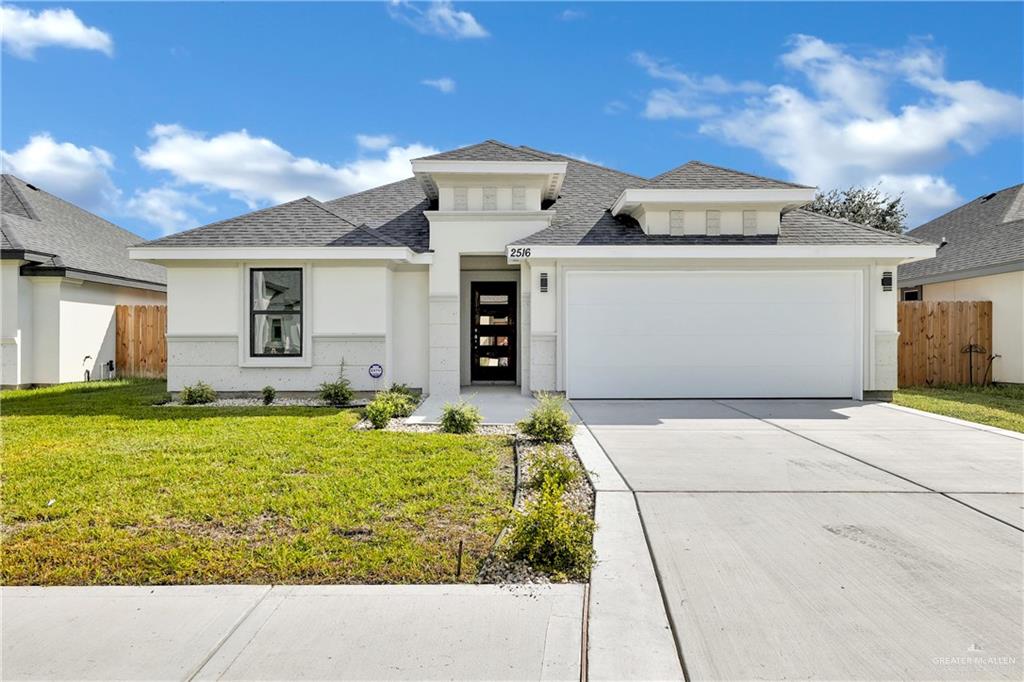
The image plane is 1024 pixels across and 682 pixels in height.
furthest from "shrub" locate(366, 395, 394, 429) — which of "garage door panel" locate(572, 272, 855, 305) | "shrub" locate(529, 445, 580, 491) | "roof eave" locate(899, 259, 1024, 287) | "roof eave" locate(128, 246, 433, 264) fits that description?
"roof eave" locate(899, 259, 1024, 287)

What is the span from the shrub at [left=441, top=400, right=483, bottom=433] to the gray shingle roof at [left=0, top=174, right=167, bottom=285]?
1097 cm

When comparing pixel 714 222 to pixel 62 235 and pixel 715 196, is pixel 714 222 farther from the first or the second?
pixel 62 235

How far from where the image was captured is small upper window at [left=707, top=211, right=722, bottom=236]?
10.7 metres

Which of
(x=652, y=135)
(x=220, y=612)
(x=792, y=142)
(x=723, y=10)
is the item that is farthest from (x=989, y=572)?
(x=792, y=142)

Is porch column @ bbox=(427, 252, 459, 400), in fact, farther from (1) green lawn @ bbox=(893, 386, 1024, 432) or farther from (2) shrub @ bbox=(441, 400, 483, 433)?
(1) green lawn @ bbox=(893, 386, 1024, 432)

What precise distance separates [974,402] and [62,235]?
823 inches

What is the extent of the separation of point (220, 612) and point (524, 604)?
1594 millimetres

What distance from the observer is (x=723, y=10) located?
9.90m

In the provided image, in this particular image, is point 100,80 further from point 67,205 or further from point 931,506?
point 931,506

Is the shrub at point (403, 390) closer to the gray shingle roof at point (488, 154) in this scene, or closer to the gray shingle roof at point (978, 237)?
the gray shingle roof at point (488, 154)

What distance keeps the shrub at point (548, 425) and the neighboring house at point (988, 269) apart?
12348 mm

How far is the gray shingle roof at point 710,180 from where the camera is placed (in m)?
10.6

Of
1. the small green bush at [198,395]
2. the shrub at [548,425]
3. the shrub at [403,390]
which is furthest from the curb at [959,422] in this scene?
the small green bush at [198,395]

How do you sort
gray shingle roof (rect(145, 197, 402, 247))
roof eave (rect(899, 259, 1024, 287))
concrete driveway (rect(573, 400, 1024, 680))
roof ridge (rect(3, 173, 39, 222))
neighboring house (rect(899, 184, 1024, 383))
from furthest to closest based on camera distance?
roof ridge (rect(3, 173, 39, 222)) → neighboring house (rect(899, 184, 1024, 383)) → roof eave (rect(899, 259, 1024, 287)) → gray shingle roof (rect(145, 197, 402, 247)) → concrete driveway (rect(573, 400, 1024, 680))
